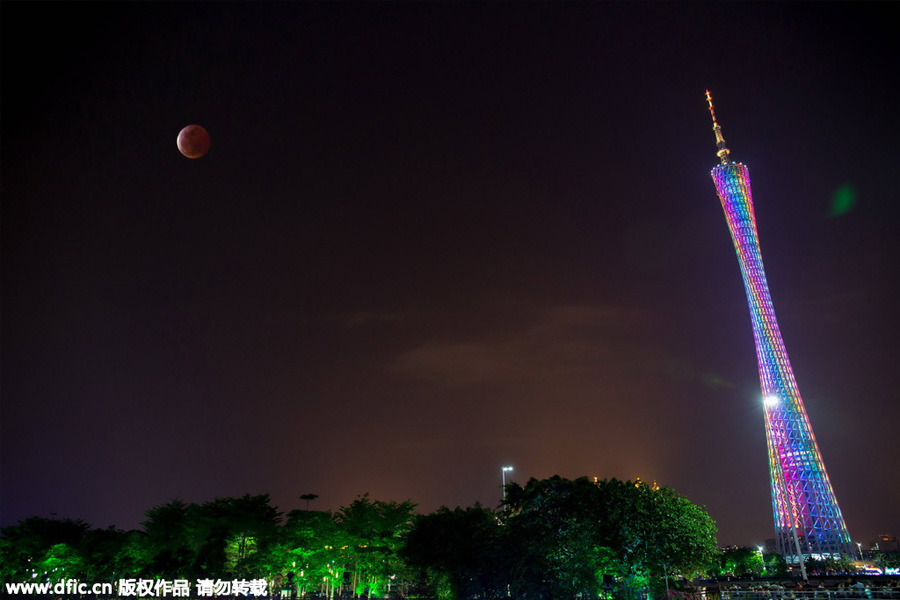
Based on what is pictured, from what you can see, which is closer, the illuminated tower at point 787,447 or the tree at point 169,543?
the tree at point 169,543

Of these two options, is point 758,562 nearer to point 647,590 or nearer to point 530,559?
point 647,590

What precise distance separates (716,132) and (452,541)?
81957 mm

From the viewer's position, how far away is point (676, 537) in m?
39.8

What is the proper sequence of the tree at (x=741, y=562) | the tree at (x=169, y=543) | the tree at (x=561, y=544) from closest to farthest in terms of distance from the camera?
the tree at (x=561, y=544) < the tree at (x=169, y=543) < the tree at (x=741, y=562)

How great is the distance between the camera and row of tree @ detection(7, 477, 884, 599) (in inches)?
1575

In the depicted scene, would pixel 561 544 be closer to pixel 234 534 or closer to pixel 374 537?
pixel 374 537

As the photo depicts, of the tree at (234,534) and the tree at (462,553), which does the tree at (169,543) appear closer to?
the tree at (234,534)

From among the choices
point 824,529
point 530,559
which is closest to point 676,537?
point 530,559

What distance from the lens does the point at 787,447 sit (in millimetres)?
79750

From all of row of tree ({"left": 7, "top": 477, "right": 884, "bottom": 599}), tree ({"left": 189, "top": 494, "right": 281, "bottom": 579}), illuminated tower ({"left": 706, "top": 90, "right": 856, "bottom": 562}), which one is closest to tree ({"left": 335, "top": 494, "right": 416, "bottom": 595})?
row of tree ({"left": 7, "top": 477, "right": 884, "bottom": 599})

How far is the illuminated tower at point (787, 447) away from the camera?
78.6m

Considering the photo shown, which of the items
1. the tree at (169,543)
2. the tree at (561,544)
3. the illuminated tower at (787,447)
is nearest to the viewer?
the tree at (561,544)

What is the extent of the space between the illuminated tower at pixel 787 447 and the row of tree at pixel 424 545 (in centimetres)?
765

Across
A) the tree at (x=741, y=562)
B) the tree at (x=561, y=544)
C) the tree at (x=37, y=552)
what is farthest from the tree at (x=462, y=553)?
the tree at (x=741, y=562)
